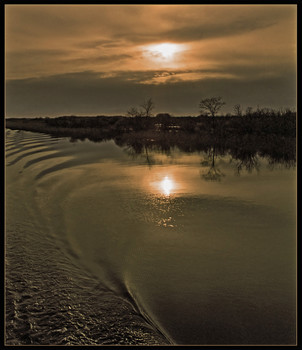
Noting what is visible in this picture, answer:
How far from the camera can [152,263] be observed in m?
6.19

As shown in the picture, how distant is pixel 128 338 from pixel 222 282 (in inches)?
78.3

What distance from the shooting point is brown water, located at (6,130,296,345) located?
437 cm

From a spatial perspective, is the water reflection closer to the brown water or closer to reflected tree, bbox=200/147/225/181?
the brown water

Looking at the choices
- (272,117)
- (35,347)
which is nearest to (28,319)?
(35,347)

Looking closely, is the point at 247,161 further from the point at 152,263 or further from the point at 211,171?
the point at 152,263

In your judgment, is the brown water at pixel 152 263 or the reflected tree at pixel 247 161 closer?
the brown water at pixel 152 263

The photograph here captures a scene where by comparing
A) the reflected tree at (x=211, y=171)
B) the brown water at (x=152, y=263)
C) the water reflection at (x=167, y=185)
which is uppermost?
the reflected tree at (x=211, y=171)

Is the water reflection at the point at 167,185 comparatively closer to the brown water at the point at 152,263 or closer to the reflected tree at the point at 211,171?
the brown water at the point at 152,263

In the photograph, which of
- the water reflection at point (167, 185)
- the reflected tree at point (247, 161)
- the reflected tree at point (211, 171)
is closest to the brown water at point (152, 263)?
the water reflection at point (167, 185)

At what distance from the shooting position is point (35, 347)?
392cm

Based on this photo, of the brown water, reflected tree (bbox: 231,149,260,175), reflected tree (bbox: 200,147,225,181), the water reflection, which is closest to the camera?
the brown water

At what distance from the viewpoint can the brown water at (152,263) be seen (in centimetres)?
437

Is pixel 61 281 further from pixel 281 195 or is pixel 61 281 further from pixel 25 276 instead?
pixel 281 195

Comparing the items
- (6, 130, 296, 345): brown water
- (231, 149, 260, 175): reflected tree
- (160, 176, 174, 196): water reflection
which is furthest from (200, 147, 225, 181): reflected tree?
(160, 176, 174, 196): water reflection
